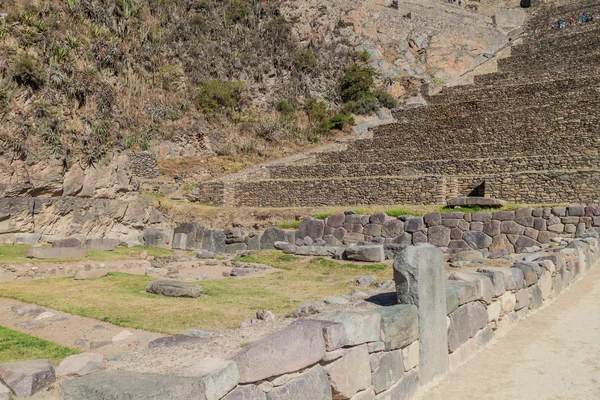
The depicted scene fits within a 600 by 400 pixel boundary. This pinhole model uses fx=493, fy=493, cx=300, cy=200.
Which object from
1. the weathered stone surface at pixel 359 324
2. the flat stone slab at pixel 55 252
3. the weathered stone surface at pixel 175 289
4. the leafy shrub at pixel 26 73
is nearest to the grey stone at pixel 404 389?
the weathered stone surface at pixel 359 324

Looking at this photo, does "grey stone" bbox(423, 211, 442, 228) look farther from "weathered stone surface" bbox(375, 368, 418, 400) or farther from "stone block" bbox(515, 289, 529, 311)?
"weathered stone surface" bbox(375, 368, 418, 400)

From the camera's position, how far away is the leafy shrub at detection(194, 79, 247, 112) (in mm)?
33312

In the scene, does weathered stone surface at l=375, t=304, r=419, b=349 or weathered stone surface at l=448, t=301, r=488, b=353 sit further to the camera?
weathered stone surface at l=448, t=301, r=488, b=353

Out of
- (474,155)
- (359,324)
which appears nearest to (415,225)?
(474,155)

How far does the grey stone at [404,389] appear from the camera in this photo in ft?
14.1

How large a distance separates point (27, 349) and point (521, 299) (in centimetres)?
656

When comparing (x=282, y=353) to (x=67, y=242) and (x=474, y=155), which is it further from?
(x=474, y=155)

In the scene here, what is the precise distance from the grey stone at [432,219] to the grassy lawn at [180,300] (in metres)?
5.13

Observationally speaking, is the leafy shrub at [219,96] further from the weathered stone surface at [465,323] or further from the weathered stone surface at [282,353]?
the weathered stone surface at [282,353]

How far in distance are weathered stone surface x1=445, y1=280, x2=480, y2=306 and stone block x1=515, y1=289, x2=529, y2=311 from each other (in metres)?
1.64

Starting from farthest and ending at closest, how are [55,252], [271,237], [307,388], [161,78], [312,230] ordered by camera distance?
1. [161,78]
2. [312,230]
3. [271,237]
4. [55,252]
5. [307,388]

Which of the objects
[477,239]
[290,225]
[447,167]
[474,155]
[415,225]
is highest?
[474,155]

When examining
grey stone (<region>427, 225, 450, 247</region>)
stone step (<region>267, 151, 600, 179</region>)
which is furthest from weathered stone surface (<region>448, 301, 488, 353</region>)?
stone step (<region>267, 151, 600, 179</region>)

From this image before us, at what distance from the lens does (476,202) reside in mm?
17422
